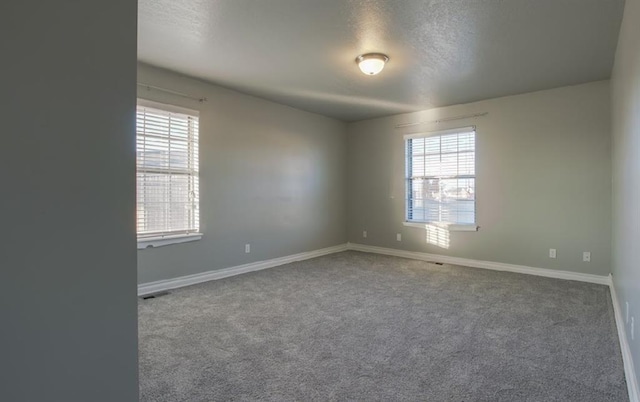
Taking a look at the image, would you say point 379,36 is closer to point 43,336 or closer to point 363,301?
point 363,301

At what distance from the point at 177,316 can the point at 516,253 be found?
434 centimetres

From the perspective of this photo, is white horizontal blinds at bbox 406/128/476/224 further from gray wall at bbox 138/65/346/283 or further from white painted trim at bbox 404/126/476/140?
gray wall at bbox 138/65/346/283

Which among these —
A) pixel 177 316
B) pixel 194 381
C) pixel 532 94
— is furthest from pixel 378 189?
pixel 194 381

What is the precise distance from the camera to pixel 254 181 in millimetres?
4996

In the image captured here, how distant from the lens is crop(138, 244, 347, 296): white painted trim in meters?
3.89

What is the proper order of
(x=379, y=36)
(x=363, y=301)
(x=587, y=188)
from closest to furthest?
(x=379, y=36) < (x=363, y=301) < (x=587, y=188)

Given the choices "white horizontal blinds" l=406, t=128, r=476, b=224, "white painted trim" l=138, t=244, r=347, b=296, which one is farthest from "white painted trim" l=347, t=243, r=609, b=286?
"white painted trim" l=138, t=244, r=347, b=296

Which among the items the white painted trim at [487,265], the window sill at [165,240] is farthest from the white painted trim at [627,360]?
the window sill at [165,240]

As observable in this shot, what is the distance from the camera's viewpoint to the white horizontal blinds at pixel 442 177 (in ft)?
17.2

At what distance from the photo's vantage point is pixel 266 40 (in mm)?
3104

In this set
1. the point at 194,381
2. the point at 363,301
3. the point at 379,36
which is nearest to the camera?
the point at 194,381

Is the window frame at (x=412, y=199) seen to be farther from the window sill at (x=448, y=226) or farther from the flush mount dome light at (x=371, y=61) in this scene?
the flush mount dome light at (x=371, y=61)

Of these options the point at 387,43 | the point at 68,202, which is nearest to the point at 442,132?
the point at 387,43

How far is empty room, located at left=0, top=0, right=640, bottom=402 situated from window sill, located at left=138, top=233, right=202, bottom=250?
23mm
